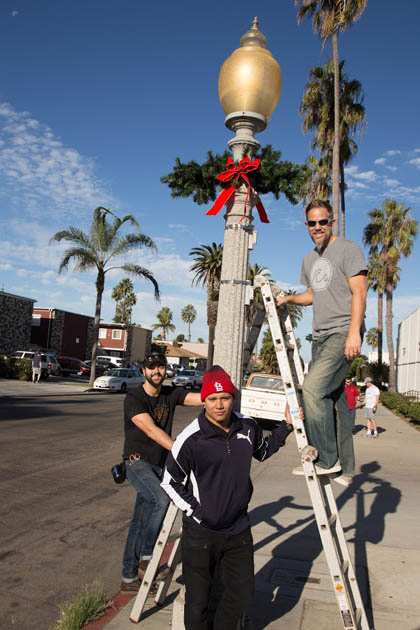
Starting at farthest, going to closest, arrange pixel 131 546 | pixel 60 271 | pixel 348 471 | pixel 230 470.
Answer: pixel 60 271
pixel 131 546
pixel 348 471
pixel 230 470

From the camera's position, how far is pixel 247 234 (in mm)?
4359

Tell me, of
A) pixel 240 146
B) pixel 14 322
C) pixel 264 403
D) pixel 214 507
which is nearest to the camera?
pixel 214 507

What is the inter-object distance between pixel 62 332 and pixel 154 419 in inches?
1885

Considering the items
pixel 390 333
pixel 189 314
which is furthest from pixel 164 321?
pixel 390 333

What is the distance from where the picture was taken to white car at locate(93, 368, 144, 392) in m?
29.6

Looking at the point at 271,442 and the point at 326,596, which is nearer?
the point at 271,442

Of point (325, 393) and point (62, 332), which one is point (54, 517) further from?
point (62, 332)

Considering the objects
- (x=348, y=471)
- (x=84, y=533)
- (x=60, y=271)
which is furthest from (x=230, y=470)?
(x=60, y=271)

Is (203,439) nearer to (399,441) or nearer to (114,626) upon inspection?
(114,626)

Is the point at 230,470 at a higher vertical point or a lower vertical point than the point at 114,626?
higher

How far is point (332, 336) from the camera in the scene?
10.7ft

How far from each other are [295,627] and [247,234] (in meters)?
2.87

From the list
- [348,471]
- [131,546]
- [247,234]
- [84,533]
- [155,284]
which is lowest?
[84,533]

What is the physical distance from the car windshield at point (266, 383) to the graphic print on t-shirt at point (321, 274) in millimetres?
13440
